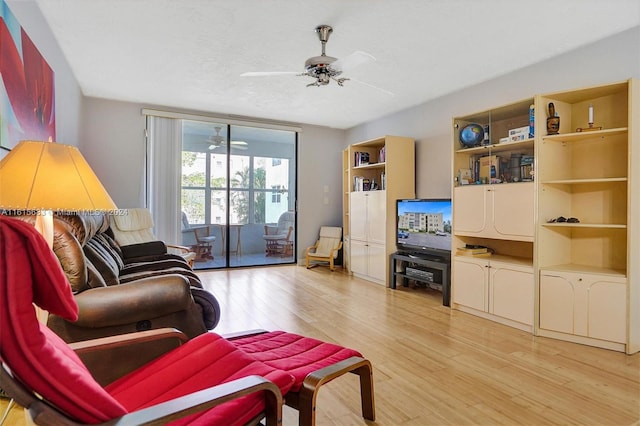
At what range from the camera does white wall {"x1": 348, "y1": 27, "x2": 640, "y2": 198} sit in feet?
9.71

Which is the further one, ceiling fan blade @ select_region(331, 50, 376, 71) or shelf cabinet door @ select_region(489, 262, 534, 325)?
shelf cabinet door @ select_region(489, 262, 534, 325)

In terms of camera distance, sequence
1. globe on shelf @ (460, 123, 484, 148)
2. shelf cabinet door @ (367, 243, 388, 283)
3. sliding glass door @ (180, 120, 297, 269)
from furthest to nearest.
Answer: sliding glass door @ (180, 120, 297, 269)
shelf cabinet door @ (367, 243, 388, 283)
globe on shelf @ (460, 123, 484, 148)

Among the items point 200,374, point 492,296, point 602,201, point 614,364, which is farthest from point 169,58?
point 614,364

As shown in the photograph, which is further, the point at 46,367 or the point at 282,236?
the point at 282,236

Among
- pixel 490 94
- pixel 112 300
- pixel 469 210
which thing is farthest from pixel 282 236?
pixel 112 300

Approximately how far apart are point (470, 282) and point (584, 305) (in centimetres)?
100

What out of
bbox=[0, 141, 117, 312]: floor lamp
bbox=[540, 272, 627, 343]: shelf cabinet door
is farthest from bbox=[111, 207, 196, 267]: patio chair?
bbox=[540, 272, 627, 343]: shelf cabinet door

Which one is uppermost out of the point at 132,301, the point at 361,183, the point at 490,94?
the point at 490,94

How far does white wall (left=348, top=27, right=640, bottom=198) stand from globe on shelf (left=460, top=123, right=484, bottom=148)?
0.75 ft

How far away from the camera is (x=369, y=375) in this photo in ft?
5.49

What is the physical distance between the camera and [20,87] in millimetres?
2068

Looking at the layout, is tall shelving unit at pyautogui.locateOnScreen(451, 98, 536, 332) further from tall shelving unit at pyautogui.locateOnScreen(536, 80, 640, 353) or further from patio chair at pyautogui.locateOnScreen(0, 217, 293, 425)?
patio chair at pyautogui.locateOnScreen(0, 217, 293, 425)

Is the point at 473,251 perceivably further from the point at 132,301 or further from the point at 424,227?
the point at 132,301

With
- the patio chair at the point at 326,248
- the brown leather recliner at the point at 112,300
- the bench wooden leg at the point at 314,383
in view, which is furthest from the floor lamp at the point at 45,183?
the patio chair at the point at 326,248
